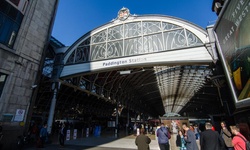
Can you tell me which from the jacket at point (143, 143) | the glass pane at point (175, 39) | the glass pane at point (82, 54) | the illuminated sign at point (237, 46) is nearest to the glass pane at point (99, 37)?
the glass pane at point (82, 54)

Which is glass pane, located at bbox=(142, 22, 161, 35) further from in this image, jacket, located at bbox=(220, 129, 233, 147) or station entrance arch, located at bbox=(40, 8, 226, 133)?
jacket, located at bbox=(220, 129, 233, 147)

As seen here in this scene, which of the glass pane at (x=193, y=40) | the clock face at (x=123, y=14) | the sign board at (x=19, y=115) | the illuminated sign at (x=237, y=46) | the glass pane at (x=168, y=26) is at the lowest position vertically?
the sign board at (x=19, y=115)

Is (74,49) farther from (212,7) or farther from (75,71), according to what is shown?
(212,7)

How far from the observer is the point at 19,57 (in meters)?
11.3

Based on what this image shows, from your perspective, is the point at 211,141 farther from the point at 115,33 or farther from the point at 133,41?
the point at 115,33

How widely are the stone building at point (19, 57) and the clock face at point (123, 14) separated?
802 cm

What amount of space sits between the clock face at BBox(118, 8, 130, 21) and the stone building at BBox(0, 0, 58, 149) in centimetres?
802

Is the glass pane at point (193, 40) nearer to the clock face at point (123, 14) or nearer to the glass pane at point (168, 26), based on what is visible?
the glass pane at point (168, 26)

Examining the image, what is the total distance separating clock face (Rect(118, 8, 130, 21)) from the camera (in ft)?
54.5

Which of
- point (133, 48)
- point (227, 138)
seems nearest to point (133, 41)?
point (133, 48)

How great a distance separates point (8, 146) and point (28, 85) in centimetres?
467

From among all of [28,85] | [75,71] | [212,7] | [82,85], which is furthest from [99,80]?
[212,7]

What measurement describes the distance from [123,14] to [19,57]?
11626 millimetres

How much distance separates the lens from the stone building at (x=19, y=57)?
10.3m
